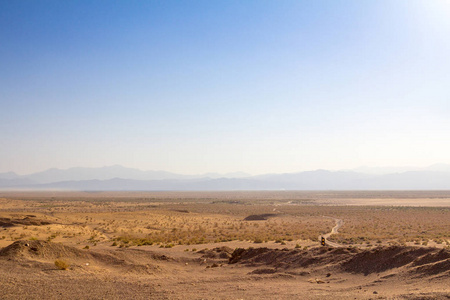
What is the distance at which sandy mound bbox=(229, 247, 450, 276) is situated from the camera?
14634 mm

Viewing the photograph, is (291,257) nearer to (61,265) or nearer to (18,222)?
(61,265)

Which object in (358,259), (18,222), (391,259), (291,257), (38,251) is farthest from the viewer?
(18,222)

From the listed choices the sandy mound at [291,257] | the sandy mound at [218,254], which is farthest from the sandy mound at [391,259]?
the sandy mound at [218,254]

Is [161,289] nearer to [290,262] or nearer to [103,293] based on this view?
[103,293]

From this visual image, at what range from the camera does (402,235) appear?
34.6 m

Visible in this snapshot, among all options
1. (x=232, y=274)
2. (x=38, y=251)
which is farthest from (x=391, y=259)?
(x=38, y=251)

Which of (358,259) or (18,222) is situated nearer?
(358,259)

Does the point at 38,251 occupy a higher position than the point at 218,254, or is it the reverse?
the point at 38,251

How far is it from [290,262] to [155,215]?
44.8 m

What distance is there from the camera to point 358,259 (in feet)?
55.8

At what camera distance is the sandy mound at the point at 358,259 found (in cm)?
1463

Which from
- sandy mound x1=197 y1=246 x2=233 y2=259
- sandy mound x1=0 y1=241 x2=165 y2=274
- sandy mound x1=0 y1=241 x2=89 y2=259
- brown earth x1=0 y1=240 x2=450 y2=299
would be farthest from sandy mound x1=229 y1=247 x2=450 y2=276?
sandy mound x1=0 y1=241 x2=89 y2=259

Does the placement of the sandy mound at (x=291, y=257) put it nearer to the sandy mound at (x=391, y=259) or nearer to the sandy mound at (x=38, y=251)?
the sandy mound at (x=391, y=259)

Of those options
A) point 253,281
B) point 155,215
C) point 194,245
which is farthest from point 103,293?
point 155,215
